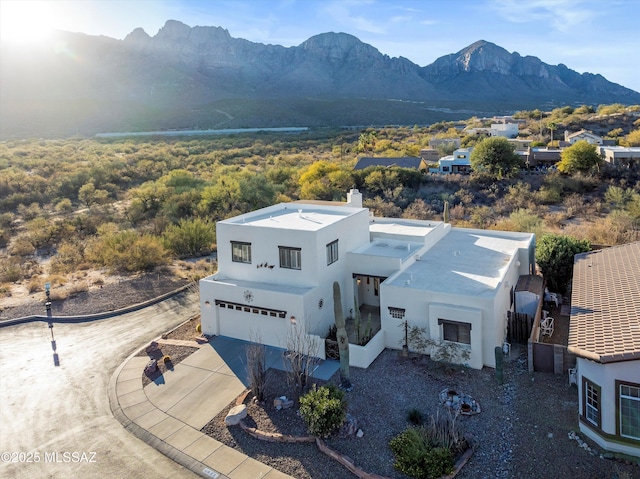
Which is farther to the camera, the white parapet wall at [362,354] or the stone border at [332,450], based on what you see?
the white parapet wall at [362,354]

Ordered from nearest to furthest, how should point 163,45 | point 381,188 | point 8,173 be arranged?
point 381,188
point 8,173
point 163,45

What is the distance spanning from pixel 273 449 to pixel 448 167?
43399 millimetres

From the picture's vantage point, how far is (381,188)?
139 ft

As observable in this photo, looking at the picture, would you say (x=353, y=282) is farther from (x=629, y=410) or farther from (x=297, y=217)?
(x=629, y=410)

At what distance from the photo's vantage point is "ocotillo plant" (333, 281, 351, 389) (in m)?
13.3

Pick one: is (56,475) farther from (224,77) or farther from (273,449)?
(224,77)


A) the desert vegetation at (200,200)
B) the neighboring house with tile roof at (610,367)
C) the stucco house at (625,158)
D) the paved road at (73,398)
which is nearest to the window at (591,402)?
the neighboring house with tile roof at (610,367)

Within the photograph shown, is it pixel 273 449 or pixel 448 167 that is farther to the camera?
pixel 448 167

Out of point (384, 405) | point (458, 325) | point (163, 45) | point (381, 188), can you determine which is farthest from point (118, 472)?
point (163, 45)

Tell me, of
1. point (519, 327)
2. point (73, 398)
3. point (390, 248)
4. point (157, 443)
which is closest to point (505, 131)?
point (390, 248)

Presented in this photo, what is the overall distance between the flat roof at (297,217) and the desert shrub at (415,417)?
23.5 feet

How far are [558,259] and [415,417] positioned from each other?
11060mm

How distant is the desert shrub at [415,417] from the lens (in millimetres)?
11820

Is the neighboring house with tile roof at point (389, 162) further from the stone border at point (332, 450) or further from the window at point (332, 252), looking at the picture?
the stone border at point (332, 450)
